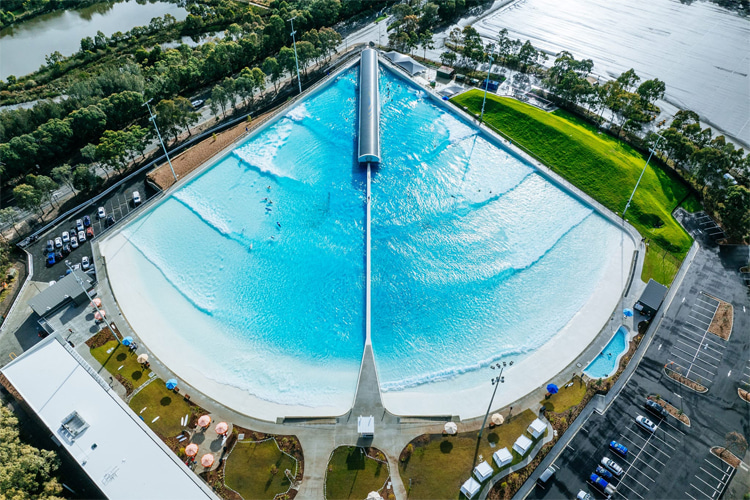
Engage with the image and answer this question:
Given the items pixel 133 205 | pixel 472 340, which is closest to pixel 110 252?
pixel 133 205

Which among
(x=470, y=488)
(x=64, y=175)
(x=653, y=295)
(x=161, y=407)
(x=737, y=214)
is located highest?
(x=737, y=214)

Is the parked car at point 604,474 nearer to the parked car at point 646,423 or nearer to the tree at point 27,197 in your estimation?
the parked car at point 646,423

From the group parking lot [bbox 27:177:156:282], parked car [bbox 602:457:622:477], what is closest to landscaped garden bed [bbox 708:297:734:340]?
parked car [bbox 602:457:622:477]

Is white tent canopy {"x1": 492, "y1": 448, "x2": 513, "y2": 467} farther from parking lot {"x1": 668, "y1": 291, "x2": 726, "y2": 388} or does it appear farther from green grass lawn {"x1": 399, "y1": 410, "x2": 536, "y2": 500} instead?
parking lot {"x1": 668, "y1": 291, "x2": 726, "y2": 388}

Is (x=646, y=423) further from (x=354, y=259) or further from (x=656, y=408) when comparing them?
(x=354, y=259)

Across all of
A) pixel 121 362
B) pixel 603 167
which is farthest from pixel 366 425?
pixel 603 167

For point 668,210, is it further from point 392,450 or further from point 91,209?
point 91,209
